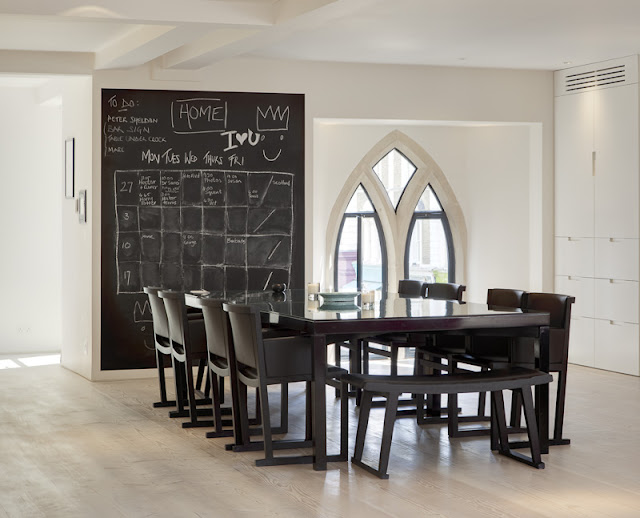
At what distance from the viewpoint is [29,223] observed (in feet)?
33.3

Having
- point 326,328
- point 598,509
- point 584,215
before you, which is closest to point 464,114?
point 584,215

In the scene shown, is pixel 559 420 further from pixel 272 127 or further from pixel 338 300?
pixel 272 127

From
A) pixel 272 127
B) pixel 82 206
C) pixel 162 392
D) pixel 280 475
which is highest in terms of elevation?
pixel 272 127

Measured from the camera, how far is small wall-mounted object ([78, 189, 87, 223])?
8.18 metres

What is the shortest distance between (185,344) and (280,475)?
4.76 feet

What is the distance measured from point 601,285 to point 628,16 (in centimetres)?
268

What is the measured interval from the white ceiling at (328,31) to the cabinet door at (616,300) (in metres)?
1.96

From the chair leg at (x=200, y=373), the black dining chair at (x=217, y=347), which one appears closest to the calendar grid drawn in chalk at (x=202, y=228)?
the chair leg at (x=200, y=373)

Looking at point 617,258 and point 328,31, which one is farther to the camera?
point 617,258

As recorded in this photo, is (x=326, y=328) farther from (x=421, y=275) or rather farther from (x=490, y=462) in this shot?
(x=421, y=275)

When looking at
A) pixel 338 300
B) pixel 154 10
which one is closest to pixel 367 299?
pixel 338 300

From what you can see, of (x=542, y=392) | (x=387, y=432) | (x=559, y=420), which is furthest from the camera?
(x=559, y=420)

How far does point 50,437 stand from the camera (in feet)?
19.2

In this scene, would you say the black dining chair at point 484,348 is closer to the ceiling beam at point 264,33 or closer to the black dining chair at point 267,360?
the black dining chair at point 267,360
